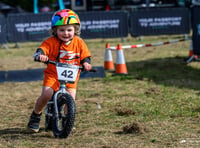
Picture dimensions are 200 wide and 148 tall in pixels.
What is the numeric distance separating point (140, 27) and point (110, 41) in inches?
59.3

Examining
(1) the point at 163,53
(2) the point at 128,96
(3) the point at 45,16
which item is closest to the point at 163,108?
(2) the point at 128,96

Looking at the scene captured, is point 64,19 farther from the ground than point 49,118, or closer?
farther from the ground

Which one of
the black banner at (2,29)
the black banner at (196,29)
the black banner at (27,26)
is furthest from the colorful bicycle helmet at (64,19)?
the black banner at (27,26)

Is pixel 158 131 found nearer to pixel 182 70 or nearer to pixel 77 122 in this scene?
pixel 77 122

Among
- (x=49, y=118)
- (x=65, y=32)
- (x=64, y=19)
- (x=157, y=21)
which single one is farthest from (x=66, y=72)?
→ (x=157, y=21)

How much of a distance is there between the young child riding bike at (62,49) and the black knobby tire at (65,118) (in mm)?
226

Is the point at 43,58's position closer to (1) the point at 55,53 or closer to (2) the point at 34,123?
(1) the point at 55,53

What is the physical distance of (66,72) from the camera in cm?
571

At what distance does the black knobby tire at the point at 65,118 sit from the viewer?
558 centimetres

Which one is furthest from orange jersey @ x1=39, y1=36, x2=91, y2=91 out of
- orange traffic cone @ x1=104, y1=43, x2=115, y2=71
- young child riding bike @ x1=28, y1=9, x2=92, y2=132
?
orange traffic cone @ x1=104, y1=43, x2=115, y2=71

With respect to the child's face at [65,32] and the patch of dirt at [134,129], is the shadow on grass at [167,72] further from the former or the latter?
the child's face at [65,32]

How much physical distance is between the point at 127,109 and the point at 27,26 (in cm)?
1264

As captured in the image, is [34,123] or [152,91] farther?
[152,91]

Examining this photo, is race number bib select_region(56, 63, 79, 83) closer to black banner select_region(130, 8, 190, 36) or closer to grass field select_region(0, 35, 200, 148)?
grass field select_region(0, 35, 200, 148)
